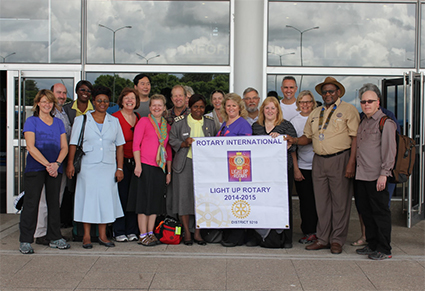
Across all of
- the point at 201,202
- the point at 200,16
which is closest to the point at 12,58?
the point at 200,16

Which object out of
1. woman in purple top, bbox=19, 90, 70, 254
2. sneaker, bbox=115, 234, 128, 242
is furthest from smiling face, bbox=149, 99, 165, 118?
sneaker, bbox=115, 234, 128, 242

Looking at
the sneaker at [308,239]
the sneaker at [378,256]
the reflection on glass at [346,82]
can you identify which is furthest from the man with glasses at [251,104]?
the sneaker at [378,256]

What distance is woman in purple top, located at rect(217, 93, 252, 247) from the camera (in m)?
5.21

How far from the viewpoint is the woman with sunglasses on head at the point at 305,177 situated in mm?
5527

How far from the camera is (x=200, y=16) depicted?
Result: 7.68 meters

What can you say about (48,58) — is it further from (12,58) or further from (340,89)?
(340,89)

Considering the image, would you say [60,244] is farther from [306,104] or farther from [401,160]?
[401,160]

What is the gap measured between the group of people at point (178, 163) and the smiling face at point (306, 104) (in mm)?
14

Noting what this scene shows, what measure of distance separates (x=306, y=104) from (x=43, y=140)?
11.2 ft

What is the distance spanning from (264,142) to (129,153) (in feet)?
5.92

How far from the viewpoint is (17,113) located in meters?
7.41

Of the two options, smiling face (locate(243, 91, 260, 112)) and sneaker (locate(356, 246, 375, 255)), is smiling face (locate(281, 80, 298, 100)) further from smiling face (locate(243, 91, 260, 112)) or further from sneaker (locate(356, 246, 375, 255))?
sneaker (locate(356, 246, 375, 255))

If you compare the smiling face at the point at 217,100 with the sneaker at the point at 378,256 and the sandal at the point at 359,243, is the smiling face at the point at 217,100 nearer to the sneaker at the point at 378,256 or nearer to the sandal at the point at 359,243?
the sandal at the point at 359,243

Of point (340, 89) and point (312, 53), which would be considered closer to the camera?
point (340, 89)
